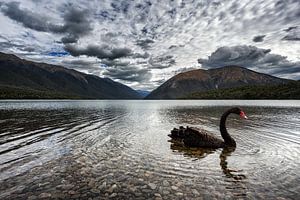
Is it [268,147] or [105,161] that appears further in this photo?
[268,147]

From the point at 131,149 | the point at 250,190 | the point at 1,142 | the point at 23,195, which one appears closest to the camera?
the point at 23,195

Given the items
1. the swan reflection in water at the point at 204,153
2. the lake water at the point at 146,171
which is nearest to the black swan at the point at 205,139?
the swan reflection in water at the point at 204,153

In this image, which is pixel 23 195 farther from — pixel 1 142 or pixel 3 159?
pixel 1 142

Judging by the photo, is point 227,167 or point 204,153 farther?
point 204,153

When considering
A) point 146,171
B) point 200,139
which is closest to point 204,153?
point 200,139

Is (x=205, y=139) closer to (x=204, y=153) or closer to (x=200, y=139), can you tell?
(x=200, y=139)

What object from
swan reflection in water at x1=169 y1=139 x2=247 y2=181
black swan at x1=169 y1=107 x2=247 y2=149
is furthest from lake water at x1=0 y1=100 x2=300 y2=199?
black swan at x1=169 y1=107 x2=247 y2=149

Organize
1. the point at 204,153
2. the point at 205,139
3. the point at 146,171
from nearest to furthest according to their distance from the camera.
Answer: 1. the point at 146,171
2. the point at 204,153
3. the point at 205,139

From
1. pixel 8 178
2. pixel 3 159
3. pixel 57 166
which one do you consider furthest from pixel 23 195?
pixel 3 159

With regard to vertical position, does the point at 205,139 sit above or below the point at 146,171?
above

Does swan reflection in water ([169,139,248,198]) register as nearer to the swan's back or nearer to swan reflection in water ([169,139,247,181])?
swan reflection in water ([169,139,247,181])

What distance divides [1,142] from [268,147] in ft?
79.0

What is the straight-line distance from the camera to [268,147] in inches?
742

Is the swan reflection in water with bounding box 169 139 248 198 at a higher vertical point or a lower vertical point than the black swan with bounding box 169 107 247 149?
lower
